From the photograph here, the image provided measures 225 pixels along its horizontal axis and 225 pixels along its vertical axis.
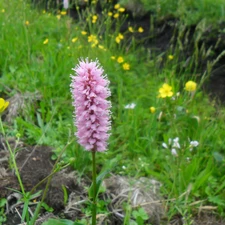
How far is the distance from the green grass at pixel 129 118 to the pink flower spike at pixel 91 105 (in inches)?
25.5

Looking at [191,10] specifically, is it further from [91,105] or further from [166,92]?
[91,105]

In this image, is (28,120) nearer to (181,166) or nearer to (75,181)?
(75,181)

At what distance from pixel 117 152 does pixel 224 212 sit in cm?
66

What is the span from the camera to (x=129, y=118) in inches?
105

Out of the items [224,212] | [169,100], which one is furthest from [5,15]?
[224,212]

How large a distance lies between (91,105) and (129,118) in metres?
1.40

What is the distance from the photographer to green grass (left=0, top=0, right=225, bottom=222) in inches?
86.0

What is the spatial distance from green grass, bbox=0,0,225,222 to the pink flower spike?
648 millimetres

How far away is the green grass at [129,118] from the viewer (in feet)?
7.17

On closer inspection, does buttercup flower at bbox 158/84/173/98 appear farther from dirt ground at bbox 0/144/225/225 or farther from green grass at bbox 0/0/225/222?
dirt ground at bbox 0/144/225/225

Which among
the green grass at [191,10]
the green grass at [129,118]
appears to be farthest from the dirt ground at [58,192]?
the green grass at [191,10]

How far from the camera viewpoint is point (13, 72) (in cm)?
303

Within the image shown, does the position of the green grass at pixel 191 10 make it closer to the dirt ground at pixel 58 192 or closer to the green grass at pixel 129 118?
the green grass at pixel 129 118

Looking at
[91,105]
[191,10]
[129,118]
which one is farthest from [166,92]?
[191,10]
